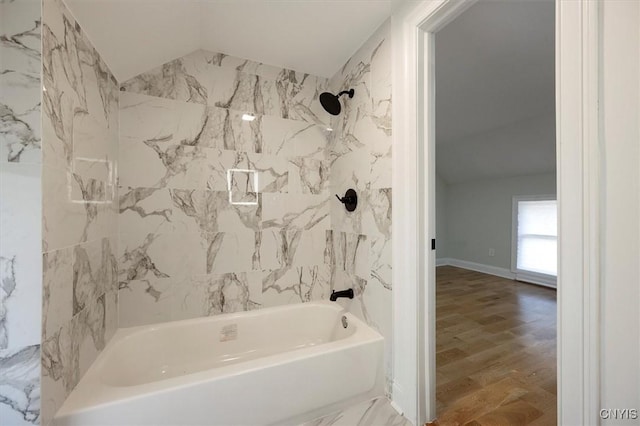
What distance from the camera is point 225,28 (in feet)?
5.45

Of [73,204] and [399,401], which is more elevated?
[73,204]

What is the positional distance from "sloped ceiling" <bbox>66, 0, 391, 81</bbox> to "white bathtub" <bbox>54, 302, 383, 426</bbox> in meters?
1.74

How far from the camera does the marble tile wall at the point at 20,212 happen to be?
2.93 ft

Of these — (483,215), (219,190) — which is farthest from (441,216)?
(219,190)

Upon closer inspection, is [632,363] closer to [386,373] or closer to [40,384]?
[386,373]

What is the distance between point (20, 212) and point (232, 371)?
1.07 metres

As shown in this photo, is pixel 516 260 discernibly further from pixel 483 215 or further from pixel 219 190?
pixel 219 190

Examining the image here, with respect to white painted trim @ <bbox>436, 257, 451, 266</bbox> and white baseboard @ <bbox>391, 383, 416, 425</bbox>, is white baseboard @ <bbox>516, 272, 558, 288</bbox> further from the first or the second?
white baseboard @ <bbox>391, 383, 416, 425</bbox>

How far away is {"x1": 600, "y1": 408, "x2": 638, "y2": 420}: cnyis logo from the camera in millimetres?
645

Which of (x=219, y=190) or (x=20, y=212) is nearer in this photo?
(x=20, y=212)

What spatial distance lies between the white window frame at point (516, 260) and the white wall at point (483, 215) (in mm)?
62

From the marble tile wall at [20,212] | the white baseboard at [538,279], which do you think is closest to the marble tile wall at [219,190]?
the marble tile wall at [20,212]

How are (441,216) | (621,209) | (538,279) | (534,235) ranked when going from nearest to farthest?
(621,209) → (538,279) → (534,235) → (441,216)

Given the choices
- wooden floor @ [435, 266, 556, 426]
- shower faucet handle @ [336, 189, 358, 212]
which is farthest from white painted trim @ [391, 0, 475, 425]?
shower faucet handle @ [336, 189, 358, 212]
